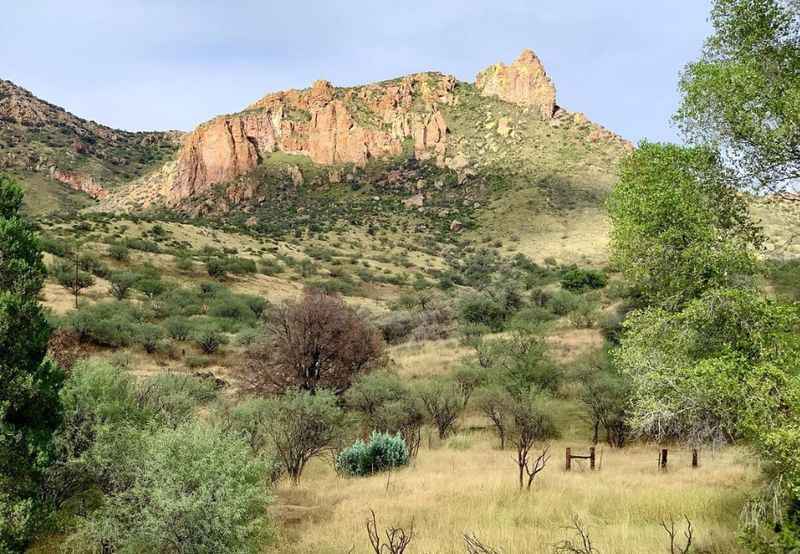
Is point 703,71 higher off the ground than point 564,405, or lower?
higher

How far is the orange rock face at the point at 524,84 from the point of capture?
113 m

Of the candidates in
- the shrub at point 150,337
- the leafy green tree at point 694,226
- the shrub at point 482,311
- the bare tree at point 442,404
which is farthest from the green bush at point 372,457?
the shrub at point 482,311

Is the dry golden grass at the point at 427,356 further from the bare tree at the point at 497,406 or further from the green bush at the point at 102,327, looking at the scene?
the green bush at the point at 102,327

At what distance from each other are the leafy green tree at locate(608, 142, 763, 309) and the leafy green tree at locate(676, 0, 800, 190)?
1.96 feet

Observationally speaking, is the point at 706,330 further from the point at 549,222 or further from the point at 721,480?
the point at 549,222

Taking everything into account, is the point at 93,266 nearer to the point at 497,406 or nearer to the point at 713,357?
the point at 497,406

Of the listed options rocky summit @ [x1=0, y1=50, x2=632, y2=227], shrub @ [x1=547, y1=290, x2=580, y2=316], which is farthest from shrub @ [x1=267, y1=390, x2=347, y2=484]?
rocky summit @ [x1=0, y1=50, x2=632, y2=227]

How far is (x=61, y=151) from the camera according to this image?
4934 inches

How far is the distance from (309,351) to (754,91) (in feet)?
62.6

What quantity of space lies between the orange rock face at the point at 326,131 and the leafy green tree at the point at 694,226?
99396mm

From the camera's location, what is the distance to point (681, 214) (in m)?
10.5

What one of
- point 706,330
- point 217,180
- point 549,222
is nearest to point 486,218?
point 549,222

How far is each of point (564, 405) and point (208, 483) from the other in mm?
20431

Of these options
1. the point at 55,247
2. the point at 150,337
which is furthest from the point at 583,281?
the point at 55,247
